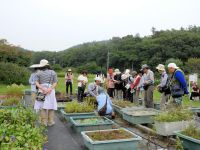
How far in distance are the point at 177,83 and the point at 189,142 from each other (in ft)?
7.14

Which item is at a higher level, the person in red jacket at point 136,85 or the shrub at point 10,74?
the shrub at point 10,74

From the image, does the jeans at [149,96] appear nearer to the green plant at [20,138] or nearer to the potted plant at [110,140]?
the potted plant at [110,140]

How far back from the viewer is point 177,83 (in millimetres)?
7488

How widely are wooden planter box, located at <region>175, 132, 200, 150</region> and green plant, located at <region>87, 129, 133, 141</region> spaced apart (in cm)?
93

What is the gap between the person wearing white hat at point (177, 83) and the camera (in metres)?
7.38

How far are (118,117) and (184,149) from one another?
4508 millimetres

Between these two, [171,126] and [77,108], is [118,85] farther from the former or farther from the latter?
[171,126]

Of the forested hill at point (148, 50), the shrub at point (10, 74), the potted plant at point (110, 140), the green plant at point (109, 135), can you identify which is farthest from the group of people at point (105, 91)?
the forested hill at point (148, 50)

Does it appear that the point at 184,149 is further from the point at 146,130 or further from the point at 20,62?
the point at 20,62

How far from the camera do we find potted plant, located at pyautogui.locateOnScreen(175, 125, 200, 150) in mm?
5391

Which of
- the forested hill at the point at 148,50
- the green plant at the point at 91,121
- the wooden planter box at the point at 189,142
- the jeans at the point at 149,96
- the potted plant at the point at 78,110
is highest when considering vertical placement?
the forested hill at the point at 148,50

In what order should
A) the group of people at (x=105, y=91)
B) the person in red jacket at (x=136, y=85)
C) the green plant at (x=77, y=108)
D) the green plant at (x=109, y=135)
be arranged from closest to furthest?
the green plant at (x=109, y=135), the group of people at (x=105, y=91), the green plant at (x=77, y=108), the person in red jacket at (x=136, y=85)

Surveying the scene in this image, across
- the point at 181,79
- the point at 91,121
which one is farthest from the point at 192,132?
the point at 91,121

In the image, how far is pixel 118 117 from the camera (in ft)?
33.2
